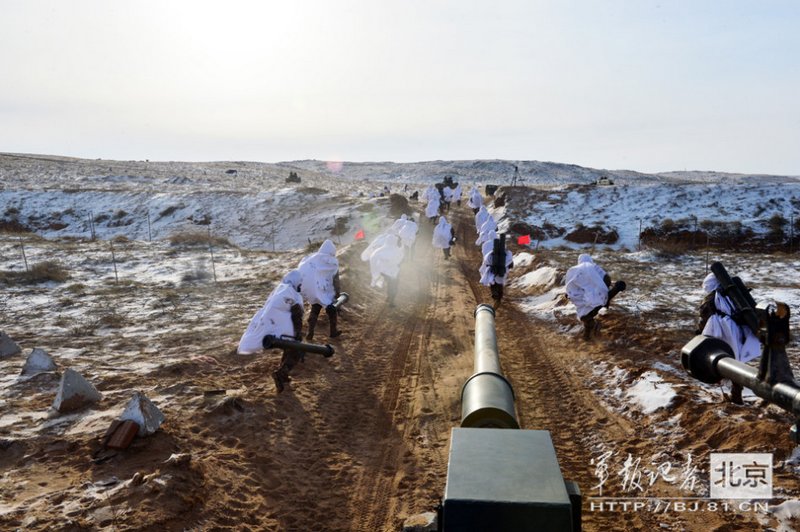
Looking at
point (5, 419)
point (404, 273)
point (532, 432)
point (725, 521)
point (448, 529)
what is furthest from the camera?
point (404, 273)

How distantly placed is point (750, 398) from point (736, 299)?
5818mm

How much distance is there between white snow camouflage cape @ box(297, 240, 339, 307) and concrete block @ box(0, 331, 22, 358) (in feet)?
19.0

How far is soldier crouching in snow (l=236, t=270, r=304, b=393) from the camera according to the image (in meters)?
8.77

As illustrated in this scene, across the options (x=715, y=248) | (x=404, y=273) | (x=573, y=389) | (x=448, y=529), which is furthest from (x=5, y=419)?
(x=715, y=248)

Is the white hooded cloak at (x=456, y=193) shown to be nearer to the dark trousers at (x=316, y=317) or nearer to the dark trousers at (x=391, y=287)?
the dark trousers at (x=391, y=287)

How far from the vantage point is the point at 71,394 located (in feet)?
25.7

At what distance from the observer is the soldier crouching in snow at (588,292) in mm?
11898

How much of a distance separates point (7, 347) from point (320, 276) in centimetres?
630

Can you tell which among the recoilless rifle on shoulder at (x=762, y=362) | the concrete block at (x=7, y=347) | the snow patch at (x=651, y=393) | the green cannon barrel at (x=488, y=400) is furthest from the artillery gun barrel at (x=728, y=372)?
the concrete block at (x=7, y=347)

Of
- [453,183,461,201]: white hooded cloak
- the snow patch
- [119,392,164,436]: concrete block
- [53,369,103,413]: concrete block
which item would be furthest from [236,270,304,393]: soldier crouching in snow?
[453,183,461,201]: white hooded cloak

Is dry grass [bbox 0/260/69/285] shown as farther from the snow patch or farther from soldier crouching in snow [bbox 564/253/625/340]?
the snow patch

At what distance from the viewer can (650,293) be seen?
16.1 meters

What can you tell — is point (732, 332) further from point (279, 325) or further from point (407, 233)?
point (407, 233)

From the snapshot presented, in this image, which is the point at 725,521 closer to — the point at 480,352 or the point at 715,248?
the point at 480,352
